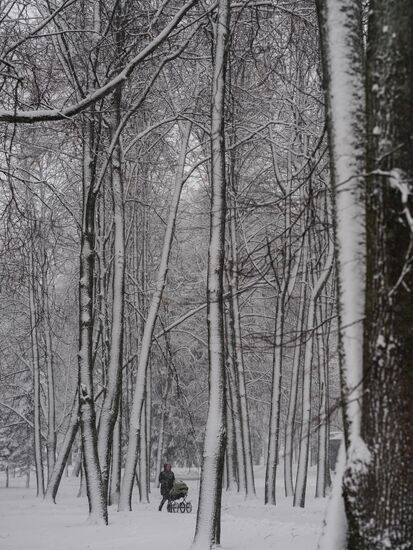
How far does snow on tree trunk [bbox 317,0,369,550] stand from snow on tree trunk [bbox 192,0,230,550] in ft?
8.89

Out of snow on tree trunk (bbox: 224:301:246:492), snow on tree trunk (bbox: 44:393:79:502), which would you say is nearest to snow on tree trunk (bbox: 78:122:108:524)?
snow on tree trunk (bbox: 44:393:79:502)

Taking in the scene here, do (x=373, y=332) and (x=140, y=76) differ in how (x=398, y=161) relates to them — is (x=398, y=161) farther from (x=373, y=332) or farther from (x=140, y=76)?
(x=140, y=76)

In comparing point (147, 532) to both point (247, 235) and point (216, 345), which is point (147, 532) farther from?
point (247, 235)

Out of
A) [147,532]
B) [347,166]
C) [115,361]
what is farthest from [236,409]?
[347,166]

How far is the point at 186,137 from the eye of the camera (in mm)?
14688

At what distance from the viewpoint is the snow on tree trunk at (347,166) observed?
414 cm

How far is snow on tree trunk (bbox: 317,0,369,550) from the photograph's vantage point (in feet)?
13.6

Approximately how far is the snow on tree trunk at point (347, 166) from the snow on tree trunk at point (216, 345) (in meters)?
2.71

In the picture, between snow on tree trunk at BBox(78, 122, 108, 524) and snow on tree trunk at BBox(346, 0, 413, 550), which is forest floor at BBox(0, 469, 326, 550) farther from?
snow on tree trunk at BBox(346, 0, 413, 550)

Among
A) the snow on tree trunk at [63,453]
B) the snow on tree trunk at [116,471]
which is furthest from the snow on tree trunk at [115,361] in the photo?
the snow on tree trunk at [63,453]

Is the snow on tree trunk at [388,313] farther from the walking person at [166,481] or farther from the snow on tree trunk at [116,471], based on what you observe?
the snow on tree trunk at [116,471]

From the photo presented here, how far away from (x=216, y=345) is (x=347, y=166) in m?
3.85

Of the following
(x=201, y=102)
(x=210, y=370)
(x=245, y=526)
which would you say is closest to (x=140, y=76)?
(x=201, y=102)

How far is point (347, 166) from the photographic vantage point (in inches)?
171
